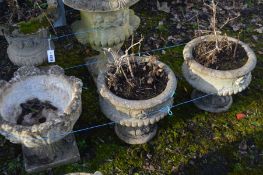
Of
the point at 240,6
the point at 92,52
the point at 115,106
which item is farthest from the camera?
the point at 240,6

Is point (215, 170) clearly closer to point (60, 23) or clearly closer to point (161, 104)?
point (161, 104)

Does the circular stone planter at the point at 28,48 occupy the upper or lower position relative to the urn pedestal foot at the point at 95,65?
upper

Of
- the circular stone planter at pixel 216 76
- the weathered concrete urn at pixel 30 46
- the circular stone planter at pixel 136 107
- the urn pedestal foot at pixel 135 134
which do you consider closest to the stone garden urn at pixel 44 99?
the circular stone planter at pixel 136 107

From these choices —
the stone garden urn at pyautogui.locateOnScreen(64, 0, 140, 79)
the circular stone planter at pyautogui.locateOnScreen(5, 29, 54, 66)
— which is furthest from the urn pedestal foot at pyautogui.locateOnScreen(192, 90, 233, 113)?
the circular stone planter at pyautogui.locateOnScreen(5, 29, 54, 66)

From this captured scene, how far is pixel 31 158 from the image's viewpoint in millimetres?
5027

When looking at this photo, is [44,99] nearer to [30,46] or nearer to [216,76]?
[30,46]

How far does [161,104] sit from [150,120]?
24 cm

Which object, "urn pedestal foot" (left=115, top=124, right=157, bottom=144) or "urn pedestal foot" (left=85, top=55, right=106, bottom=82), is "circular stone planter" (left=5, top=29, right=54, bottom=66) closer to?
"urn pedestal foot" (left=85, top=55, right=106, bottom=82)

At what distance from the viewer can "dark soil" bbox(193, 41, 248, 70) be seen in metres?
5.29

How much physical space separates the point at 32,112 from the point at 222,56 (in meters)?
2.53

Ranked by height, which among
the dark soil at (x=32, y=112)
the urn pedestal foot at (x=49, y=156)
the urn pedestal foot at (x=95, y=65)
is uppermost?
the dark soil at (x=32, y=112)

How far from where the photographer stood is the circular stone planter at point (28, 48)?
5914mm

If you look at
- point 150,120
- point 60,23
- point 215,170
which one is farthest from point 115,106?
point 60,23

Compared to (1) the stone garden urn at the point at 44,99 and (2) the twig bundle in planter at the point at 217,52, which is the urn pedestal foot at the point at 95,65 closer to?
(1) the stone garden urn at the point at 44,99
